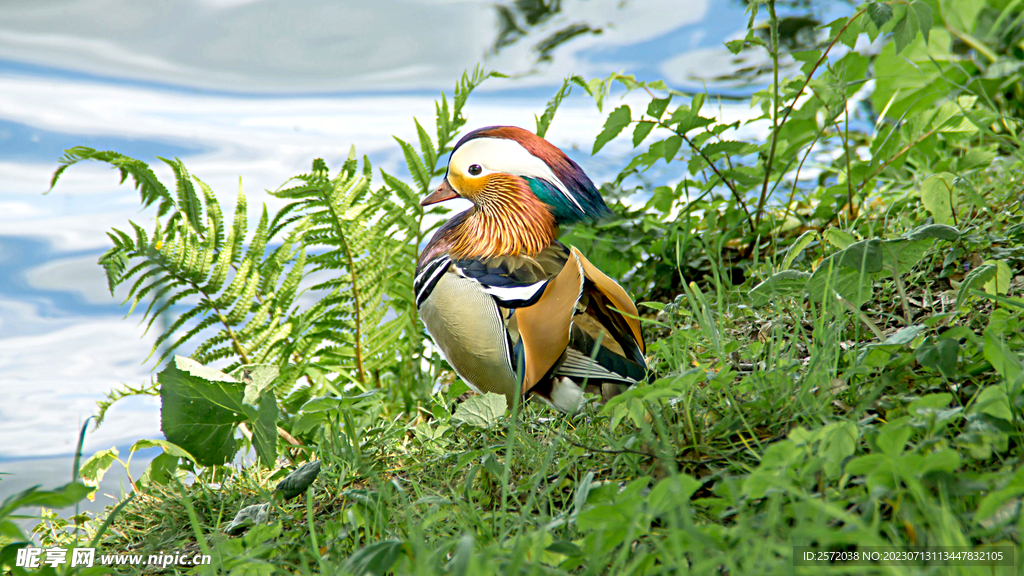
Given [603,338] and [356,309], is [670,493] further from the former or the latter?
[356,309]

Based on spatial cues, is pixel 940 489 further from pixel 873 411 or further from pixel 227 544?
pixel 227 544

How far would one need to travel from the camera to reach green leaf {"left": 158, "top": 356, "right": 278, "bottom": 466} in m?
1.70

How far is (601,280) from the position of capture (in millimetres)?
1664

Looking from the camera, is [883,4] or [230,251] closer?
[883,4]

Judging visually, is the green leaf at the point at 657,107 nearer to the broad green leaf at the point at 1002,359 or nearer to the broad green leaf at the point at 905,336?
the broad green leaf at the point at 905,336

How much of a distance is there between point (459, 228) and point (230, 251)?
1234mm

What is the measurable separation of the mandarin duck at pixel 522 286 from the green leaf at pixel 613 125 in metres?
0.25

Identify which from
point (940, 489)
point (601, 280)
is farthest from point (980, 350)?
point (601, 280)

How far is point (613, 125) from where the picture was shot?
216 cm

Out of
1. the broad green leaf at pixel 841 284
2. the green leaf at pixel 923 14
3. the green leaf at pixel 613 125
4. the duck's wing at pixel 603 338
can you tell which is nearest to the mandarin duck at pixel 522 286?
the duck's wing at pixel 603 338

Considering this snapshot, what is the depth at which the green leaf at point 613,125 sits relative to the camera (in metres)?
2.14

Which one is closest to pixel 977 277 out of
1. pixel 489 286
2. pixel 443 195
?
pixel 489 286

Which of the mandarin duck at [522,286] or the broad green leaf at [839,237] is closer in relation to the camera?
the broad green leaf at [839,237]

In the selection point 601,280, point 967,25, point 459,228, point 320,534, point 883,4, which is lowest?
point 320,534
